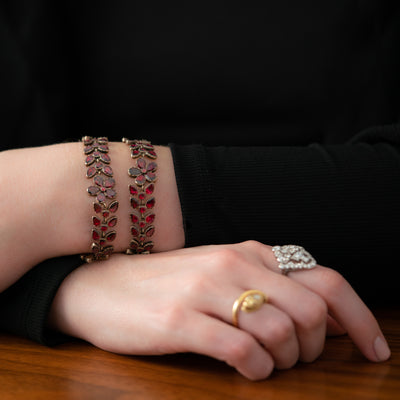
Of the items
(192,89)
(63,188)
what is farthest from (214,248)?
(192,89)

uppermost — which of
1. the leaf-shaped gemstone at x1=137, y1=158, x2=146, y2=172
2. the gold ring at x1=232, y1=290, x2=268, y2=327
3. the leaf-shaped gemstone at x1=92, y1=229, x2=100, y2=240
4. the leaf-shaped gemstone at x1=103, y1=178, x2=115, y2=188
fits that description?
the leaf-shaped gemstone at x1=137, y1=158, x2=146, y2=172

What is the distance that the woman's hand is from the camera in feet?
1.79

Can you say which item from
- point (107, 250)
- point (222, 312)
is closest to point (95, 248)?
point (107, 250)

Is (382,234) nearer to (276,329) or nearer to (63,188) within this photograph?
(276,329)

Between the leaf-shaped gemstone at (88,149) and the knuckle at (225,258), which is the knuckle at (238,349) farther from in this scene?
the leaf-shaped gemstone at (88,149)

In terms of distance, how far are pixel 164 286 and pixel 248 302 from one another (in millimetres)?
112

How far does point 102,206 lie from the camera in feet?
2.33

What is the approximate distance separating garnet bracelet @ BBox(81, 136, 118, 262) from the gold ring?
235 mm

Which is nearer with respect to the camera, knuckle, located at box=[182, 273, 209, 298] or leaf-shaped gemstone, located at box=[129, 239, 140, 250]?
knuckle, located at box=[182, 273, 209, 298]

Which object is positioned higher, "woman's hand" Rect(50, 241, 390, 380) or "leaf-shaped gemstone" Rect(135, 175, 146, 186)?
"leaf-shaped gemstone" Rect(135, 175, 146, 186)

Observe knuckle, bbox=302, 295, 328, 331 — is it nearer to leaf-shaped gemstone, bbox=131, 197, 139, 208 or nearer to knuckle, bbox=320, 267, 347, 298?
knuckle, bbox=320, 267, 347, 298

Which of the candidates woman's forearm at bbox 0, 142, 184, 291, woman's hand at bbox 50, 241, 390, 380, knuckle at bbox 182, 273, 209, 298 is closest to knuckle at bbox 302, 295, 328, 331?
woman's hand at bbox 50, 241, 390, 380

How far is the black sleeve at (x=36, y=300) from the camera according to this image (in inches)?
27.0

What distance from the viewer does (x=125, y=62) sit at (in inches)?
49.6
